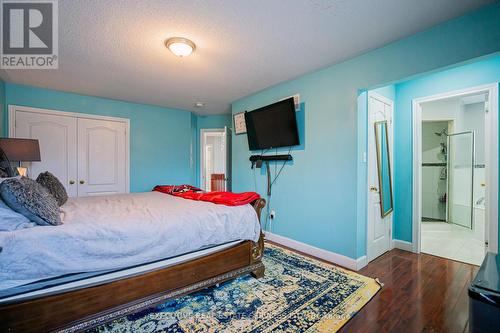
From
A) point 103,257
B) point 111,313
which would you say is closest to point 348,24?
point 103,257

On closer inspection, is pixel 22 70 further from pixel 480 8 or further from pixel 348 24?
pixel 480 8

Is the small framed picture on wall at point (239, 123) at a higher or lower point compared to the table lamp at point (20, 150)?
higher

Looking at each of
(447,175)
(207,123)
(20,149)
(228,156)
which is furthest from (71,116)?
(447,175)

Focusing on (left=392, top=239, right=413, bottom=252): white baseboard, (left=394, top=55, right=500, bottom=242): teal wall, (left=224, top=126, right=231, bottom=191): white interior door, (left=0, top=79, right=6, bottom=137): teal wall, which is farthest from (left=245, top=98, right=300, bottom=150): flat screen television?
(left=0, top=79, right=6, bottom=137): teal wall

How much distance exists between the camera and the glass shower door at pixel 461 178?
13.9 ft

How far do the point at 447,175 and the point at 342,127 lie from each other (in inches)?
146

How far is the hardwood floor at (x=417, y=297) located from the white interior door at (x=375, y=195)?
20cm

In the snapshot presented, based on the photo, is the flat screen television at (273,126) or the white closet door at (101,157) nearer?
the flat screen television at (273,126)

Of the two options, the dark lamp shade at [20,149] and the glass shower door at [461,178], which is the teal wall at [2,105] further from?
the glass shower door at [461,178]

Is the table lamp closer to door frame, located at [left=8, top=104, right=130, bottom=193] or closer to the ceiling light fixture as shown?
door frame, located at [left=8, top=104, right=130, bottom=193]

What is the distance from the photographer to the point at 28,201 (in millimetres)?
1411

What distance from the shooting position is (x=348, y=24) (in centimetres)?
191

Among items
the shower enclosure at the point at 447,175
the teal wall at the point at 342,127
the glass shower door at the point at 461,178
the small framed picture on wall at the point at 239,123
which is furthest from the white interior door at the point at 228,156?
the glass shower door at the point at 461,178

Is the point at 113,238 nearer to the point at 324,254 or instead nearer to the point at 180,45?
the point at 180,45
